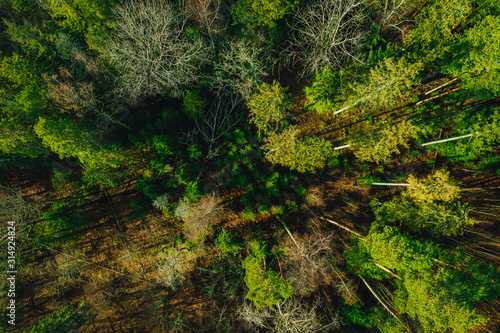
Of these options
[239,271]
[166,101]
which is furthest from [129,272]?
[166,101]

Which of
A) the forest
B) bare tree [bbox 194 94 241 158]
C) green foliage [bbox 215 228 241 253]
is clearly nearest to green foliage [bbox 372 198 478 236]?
the forest

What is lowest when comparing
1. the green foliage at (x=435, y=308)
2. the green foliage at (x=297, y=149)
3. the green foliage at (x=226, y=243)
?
the green foliage at (x=435, y=308)

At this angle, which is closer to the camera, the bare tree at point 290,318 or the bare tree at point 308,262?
the bare tree at point 290,318

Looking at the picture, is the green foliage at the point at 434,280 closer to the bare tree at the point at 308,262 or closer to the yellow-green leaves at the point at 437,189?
the yellow-green leaves at the point at 437,189

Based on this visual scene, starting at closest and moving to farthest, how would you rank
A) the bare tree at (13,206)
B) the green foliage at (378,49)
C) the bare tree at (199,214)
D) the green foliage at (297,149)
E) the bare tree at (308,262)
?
the green foliage at (297,149)
the green foliage at (378,49)
the bare tree at (308,262)
the bare tree at (13,206)
the bare tree at (199,214)

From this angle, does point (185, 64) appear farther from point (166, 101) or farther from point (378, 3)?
point (378, 3)

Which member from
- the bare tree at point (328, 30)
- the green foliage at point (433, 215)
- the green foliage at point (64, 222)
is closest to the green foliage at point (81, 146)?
the green foliage at point (64, 222)
